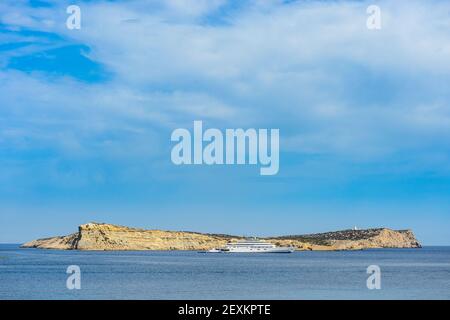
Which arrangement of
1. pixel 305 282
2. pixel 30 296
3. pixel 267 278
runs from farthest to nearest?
pixel 267 278 < pixel 305 282 < pixel 30 296

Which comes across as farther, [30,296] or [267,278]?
[267,278]
